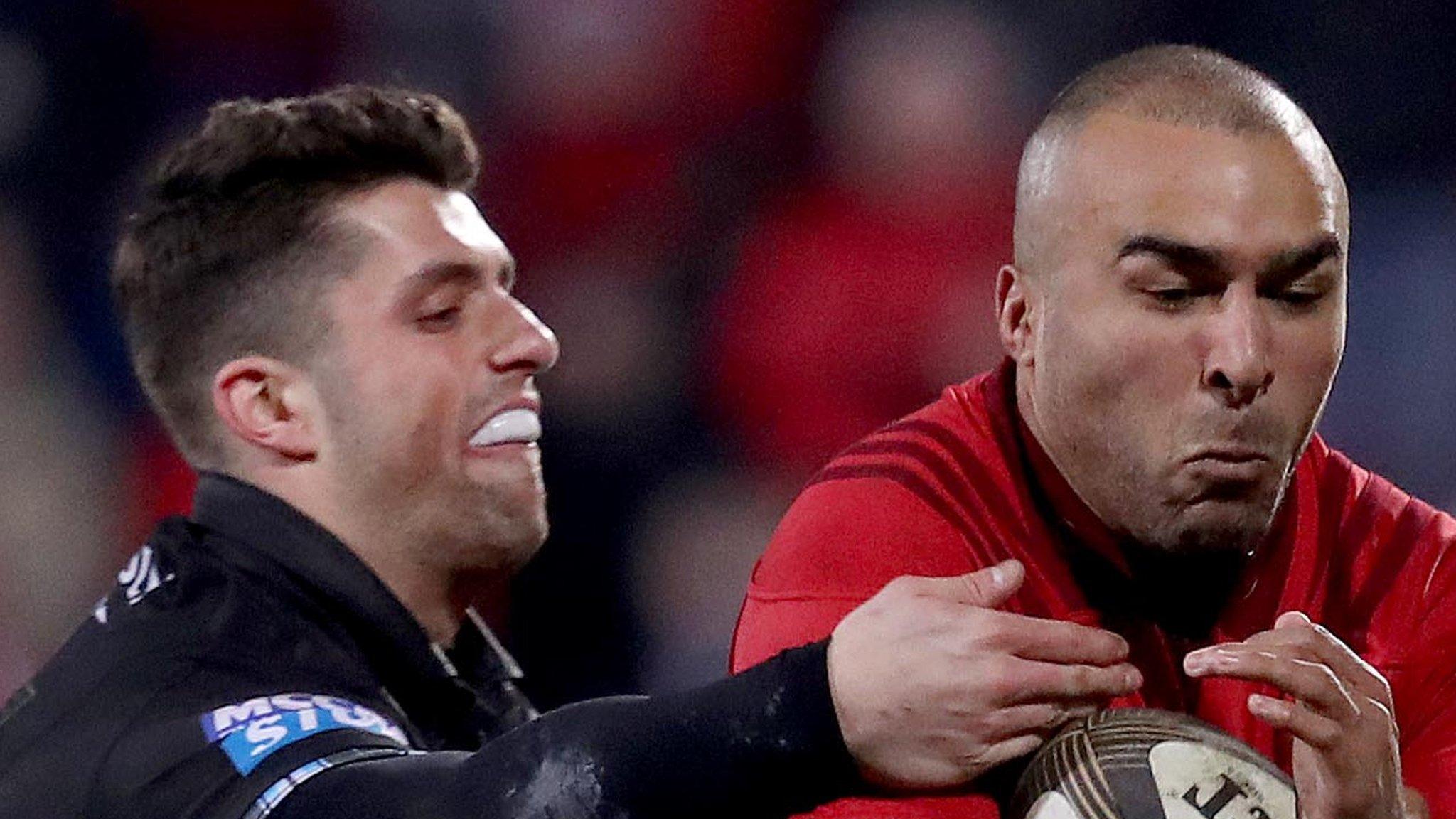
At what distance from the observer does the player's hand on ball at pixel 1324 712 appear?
155cm

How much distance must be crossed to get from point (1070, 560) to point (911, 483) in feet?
0.58

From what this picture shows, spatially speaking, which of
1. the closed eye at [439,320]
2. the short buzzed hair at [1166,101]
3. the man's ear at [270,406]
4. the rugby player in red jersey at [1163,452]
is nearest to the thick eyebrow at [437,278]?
the closed eye at [439,320]

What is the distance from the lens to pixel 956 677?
153 centimetres

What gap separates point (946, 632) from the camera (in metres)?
1.54

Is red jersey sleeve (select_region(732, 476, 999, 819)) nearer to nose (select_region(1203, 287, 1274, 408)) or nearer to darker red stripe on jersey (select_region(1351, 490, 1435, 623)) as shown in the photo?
nose (select_region(1203, 287, 1274, 408))

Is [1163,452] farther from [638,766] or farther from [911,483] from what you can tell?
[638,766]

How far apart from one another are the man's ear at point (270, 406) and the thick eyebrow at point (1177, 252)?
1047 mm

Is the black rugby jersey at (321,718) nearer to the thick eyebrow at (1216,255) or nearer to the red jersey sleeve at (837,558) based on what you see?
the red jersey sleeve at (837,558)

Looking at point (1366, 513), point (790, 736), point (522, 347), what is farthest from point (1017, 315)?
point (522, 347)

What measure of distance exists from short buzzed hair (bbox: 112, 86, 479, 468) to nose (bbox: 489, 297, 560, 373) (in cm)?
20

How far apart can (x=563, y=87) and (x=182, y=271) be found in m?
1.67

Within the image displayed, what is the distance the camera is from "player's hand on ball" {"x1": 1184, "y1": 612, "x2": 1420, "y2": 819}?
155 cm

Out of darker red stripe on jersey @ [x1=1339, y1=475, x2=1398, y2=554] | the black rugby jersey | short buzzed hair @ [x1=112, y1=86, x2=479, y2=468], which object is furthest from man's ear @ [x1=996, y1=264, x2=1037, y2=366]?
short buzzed hair @ [x1=112, y1=86, x2=479, y2=468]

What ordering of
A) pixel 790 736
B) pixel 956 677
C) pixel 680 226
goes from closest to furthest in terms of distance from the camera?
pixel 956 677 → pixel 790 736 → pixel 680 226
